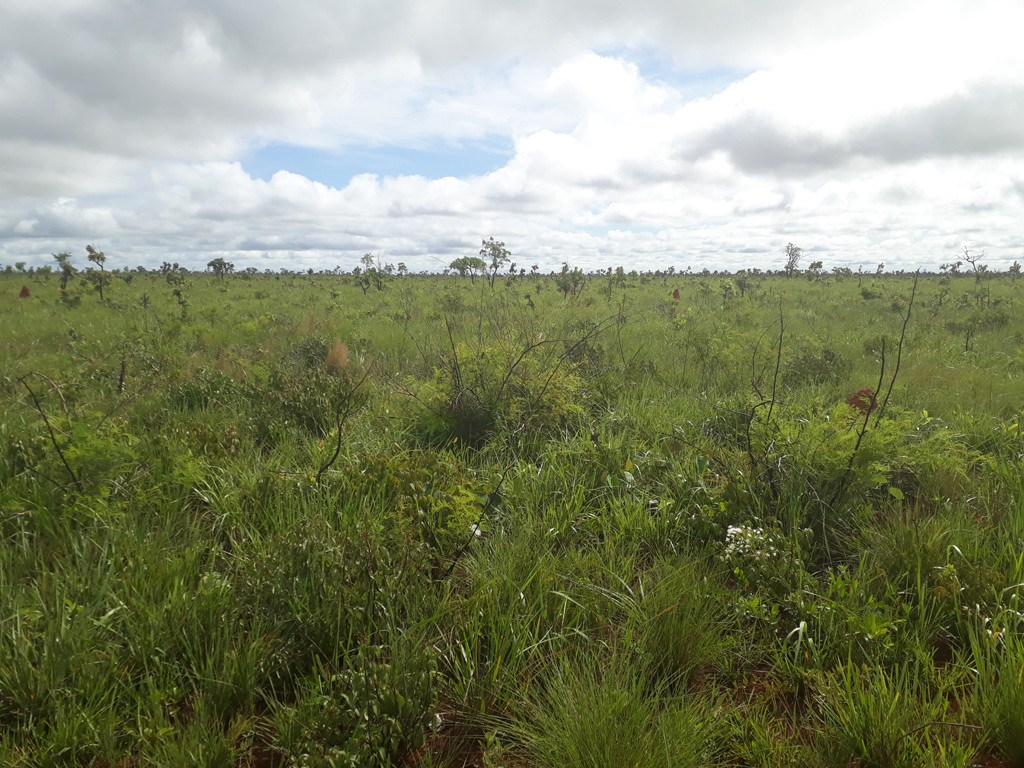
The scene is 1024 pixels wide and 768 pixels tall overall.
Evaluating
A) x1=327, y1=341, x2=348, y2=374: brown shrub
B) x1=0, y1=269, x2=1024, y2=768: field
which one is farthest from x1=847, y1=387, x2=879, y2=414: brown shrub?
x1=327, y1=341, x2=348, y2=374: brown shrub

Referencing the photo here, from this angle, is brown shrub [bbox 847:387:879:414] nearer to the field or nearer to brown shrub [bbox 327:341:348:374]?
the field

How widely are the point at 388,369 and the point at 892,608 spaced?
5.93 meters

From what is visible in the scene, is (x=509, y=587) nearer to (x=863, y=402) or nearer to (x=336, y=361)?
(x=863, y=402)

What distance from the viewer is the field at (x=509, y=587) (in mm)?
1679

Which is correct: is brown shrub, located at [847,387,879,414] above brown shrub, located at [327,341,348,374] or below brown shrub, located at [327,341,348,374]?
below

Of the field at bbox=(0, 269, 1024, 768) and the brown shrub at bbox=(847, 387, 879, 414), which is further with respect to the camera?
the brown shrub at bbox=(847, 387, 879, 414)

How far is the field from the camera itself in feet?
5.51

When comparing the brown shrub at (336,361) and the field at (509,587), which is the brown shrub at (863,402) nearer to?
the field at (509,587)

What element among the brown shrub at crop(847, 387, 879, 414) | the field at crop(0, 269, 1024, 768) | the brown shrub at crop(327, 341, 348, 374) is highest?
the brown shrub at crop(327, 341, 348, 374)

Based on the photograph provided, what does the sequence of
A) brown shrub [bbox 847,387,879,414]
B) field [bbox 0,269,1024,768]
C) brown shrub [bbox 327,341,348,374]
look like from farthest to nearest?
1. brown shrub [bbox 327,341,348,374]
2. brown shrub [bbox 847,387,879,414]
3. field [bbox 0,269,1024,768]

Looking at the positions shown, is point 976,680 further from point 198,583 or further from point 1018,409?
point 1018,409

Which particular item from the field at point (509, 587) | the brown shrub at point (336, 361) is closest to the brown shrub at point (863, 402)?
the field at point (509, 587)

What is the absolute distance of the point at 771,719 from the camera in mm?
1796

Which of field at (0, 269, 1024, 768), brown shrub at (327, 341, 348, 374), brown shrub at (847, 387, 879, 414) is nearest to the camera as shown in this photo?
field at (0, 269, 1024, 768)
